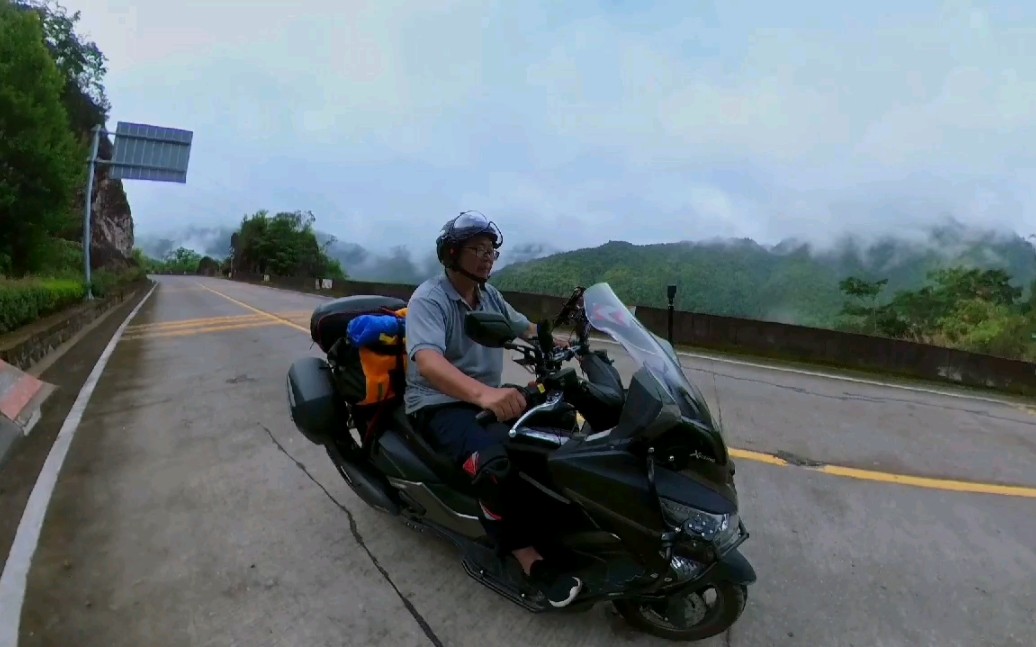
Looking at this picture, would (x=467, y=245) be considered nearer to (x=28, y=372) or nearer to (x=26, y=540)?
(x=26, y=540)

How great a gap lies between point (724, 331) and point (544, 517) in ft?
31.3

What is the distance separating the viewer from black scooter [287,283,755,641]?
6.26 feet

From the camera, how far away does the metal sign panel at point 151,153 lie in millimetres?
27031

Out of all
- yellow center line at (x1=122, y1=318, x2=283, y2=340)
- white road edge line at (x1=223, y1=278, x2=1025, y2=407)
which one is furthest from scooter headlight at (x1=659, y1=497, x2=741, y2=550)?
yellow center line at (x1=122, y1=318, x2=283, y2=340)

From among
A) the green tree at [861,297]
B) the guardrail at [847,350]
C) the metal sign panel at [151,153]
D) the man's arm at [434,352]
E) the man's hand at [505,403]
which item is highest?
the metal sign panel at [151,153]

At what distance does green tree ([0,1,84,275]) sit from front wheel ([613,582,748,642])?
20.7 m

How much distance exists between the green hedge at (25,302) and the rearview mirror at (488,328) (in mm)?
9696

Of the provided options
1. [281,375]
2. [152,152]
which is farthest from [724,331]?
[152,152]

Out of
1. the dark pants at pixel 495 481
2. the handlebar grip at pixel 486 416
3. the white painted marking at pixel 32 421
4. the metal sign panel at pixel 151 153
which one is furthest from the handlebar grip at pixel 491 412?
the metal sign panel at pixel 151 153

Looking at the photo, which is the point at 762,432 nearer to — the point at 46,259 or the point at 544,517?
the point at 544,517

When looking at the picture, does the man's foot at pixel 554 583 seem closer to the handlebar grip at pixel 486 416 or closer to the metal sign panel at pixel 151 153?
the handlebar grip at pixel 486 416

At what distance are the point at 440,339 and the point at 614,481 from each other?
98cm

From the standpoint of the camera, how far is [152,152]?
90.4 ft

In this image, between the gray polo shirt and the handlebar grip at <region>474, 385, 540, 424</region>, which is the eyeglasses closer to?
the gray polo shirt
